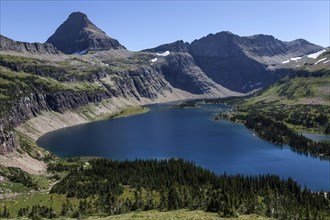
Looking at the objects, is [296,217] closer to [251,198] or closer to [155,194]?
[251,198]

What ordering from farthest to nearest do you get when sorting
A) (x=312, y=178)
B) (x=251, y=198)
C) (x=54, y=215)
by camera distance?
(x=312, y=178), (x=251, y=198), (x=54, y=215)

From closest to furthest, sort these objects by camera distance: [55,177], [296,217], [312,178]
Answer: [296,217] < [55,177] < [312,178]

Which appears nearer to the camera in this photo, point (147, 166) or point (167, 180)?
point (167, 180)

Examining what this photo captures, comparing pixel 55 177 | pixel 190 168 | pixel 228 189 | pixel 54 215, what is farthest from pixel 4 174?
pixel 228 189

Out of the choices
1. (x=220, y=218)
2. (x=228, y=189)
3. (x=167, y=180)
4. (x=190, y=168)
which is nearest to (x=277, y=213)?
(x=220, y=218)

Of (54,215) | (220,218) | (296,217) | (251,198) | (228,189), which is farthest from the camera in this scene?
(228,189)

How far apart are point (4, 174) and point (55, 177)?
19125mm

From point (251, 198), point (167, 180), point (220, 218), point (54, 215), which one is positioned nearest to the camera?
point (220, 218)

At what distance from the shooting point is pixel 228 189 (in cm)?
13175

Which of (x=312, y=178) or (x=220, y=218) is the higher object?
(x=220, y=218)

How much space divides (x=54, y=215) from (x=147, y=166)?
209 ft

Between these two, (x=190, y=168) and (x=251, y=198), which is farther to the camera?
(x=190, y=168)

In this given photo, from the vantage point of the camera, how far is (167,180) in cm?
14588

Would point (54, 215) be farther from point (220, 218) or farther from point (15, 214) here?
point (220, 218)
